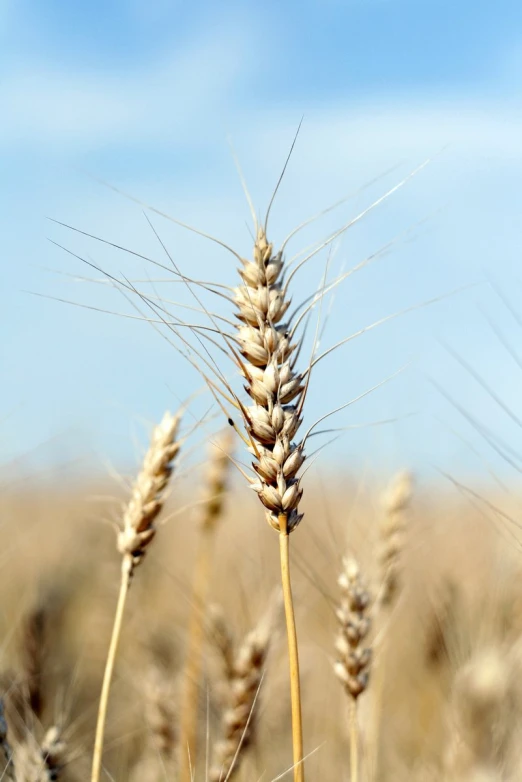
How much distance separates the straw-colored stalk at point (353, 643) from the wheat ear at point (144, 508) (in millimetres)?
623

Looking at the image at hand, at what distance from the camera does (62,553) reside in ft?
22.2

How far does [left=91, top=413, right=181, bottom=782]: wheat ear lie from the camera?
6.29 feet

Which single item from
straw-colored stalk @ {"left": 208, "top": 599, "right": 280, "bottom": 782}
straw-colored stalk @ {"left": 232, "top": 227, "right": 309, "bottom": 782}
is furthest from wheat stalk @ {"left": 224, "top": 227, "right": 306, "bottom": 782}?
straw-colored stalk @ {"left": 208, "top": 599, "right": 280, "bottom": 782}

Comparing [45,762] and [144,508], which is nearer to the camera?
[144,508]

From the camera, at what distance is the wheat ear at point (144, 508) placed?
1.92 m

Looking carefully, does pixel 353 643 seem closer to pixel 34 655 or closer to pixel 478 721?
pixel 478 721

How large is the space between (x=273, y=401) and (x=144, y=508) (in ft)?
1.93

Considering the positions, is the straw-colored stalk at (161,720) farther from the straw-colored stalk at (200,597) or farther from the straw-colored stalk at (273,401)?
the straw-colored stalk at (273,401)

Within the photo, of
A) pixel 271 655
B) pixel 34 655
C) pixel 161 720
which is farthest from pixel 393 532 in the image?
pixel 34 655

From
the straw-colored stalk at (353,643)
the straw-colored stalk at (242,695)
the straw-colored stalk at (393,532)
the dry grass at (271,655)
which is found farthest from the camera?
the straw-colored stalk at (393,532)

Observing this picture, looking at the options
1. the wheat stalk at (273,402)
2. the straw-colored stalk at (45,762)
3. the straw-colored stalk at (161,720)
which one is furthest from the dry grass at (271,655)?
the wheat stalk at (273,402)

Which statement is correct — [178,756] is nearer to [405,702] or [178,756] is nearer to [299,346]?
[299,346]

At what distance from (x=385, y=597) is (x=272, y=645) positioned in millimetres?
606

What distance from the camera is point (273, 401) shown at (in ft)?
5.46
